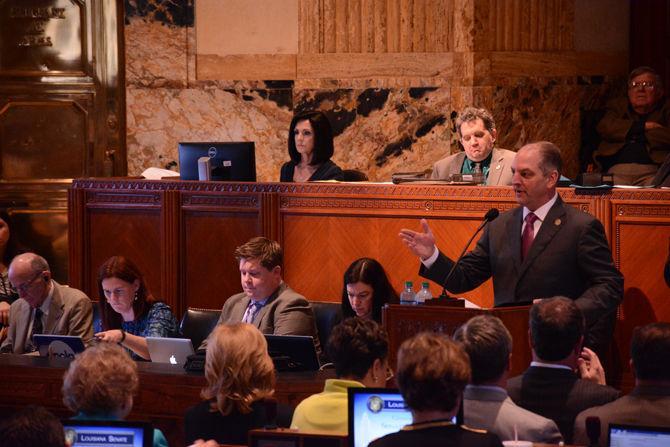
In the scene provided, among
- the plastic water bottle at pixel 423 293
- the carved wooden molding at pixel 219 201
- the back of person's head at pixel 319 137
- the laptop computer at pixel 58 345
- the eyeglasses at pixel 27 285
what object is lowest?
the laptop computer at pixel 58 345

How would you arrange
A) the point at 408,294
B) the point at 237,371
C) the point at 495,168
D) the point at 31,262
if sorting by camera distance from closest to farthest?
the point at 237,371
the point at 31,262
the point at 408,294
the point at 495,168

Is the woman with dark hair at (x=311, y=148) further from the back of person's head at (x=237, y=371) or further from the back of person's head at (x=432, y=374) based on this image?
the back of person's head at (x=432, y=374)

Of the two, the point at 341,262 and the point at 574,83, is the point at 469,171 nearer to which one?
the point at 341,262

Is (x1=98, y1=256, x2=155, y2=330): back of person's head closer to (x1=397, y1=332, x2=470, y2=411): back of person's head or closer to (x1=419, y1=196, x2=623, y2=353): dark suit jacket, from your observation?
(x1=419, y1=196, x2=623, y2=353): dark suit jacket

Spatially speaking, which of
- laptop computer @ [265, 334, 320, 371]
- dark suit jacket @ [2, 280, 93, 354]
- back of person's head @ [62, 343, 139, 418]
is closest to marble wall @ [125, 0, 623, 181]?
dark suit jacket @ [2, 280, 93, 354]

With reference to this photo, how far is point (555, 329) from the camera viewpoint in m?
4.19

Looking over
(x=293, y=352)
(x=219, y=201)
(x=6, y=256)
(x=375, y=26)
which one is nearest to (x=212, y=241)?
(x=219, y=201)

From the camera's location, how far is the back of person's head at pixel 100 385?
3.85 m

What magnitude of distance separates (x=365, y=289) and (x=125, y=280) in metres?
1.24

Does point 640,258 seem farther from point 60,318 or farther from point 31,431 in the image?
point 31,431

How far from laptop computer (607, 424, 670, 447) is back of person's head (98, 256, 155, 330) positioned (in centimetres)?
333

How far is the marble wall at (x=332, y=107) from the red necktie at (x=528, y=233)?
11.6 ft

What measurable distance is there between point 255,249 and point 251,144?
5.92 feet

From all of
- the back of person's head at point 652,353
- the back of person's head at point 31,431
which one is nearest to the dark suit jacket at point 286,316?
the back of person's head at point 652,353
